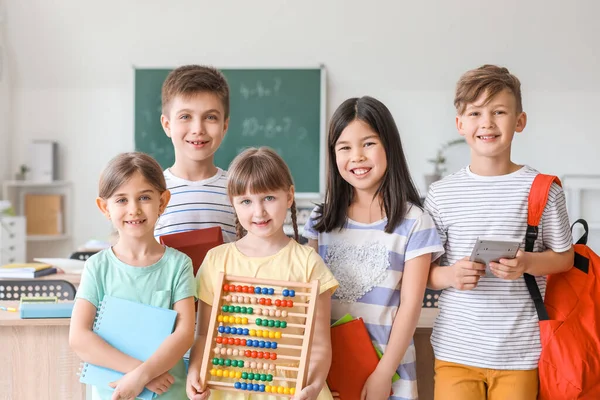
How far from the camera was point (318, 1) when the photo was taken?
21.1 feet

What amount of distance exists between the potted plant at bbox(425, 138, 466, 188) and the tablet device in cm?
496

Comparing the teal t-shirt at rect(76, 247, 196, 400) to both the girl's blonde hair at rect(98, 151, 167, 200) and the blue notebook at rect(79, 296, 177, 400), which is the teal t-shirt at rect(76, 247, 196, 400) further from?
the girl's blonde hair at rect(98, 151, 167, 200)

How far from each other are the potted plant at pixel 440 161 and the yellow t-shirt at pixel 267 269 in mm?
5055

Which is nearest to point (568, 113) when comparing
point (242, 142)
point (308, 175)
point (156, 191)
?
point (308, 175)

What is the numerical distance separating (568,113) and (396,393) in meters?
5.84

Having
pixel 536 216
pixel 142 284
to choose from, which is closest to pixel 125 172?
pixel 142 284

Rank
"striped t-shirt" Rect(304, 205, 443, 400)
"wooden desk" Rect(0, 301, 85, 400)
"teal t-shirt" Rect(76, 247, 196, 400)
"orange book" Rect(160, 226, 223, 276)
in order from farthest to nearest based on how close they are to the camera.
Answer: "wooden desk" Rect(0, 301, 85, 400), "orange book" Rect(160, 226, 223, 276), "striped t-shirt" Rect(304, 205, 443, 400), "teal t-shirt" Rect(76, 247, 196, 400)

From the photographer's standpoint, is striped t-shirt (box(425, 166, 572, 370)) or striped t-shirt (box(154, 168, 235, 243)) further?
striped t-shirt (box(154, 168, 235, 243))

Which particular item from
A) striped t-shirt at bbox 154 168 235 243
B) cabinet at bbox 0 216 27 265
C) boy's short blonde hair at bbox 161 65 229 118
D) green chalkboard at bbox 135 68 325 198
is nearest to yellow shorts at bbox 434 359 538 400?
striped t-shirt at bbox 154 168 235 243

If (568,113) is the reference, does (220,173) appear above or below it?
below

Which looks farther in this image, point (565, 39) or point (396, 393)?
point (565, 39)

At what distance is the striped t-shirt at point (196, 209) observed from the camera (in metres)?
2.33

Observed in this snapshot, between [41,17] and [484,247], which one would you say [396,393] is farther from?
[41,17]

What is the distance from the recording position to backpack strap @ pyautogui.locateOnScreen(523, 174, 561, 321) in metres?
1.93
